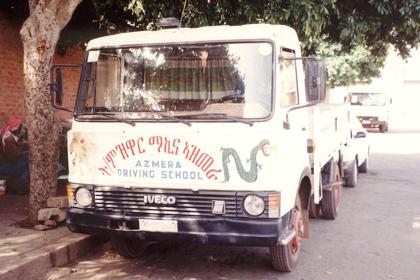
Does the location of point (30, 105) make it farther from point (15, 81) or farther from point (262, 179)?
point (15, 81)

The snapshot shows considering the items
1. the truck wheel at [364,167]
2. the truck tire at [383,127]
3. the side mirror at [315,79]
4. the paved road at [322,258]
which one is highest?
the side mirror at [315,79]

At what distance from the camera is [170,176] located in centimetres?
468

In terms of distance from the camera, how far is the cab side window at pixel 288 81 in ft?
16.2

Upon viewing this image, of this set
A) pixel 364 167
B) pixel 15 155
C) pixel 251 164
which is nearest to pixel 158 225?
pixel 251 164

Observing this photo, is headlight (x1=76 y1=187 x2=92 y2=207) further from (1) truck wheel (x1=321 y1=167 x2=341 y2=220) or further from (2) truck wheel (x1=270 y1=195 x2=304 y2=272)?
(1) truck wheel (x1=321 y1=167 x2=341 y2=220)

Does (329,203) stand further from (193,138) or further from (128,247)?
(193,138)

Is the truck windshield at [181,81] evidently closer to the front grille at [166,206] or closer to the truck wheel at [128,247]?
the front grille at [166,206]

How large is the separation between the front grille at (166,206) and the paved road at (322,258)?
0.82 metres

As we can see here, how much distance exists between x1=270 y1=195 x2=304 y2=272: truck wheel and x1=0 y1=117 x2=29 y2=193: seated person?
491 centimetres

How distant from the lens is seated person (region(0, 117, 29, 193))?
8.79 metres

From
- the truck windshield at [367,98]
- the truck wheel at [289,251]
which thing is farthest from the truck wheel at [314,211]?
the truck windshield at [367,98]

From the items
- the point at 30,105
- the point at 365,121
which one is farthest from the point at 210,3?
the point at 365,121

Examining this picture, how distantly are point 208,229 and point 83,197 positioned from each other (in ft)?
3.99

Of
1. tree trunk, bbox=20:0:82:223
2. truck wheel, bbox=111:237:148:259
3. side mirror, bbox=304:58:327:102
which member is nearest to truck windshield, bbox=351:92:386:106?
tree trunk, bbox=20:0:82:223
